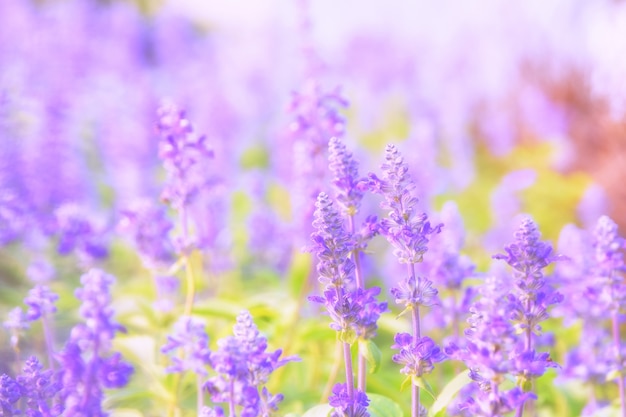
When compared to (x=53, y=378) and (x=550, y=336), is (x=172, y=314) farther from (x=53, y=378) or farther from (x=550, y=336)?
(x=550, y=336)

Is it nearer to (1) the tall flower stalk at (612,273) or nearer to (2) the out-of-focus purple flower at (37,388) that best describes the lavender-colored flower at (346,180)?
(1) the tall flower stalk at (612,273)

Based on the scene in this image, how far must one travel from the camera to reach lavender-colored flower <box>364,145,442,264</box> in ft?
6.24

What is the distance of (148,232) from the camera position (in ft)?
10.2

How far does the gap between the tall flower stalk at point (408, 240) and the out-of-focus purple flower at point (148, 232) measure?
4.52 ft

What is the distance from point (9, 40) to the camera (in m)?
8.27

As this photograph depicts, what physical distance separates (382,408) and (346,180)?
69 cm

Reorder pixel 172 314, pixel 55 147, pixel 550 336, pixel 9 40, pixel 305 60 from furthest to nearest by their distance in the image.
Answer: pixel 9 40
pixel 55 147
pixel 305 60
pixel 172 314
pixel 550 336

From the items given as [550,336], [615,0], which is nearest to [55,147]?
[550,336]

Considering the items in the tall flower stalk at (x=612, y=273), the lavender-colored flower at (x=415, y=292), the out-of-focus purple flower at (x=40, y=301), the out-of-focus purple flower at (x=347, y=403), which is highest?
the tall flower stalk at (x=612, y=273)

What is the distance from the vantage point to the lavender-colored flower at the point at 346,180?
2.03 metres

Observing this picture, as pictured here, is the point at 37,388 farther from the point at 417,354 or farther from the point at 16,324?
the point at 417,354

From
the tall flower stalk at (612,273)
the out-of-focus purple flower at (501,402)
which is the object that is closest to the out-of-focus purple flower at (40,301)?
the out-of-focus purple flower at (501,402)

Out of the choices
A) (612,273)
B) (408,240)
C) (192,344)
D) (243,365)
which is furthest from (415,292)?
(612,273)

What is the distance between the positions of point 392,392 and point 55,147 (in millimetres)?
3064
